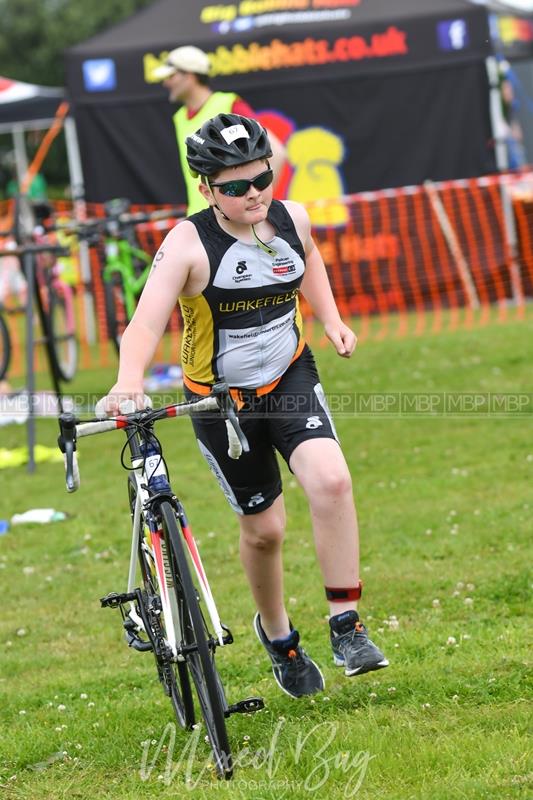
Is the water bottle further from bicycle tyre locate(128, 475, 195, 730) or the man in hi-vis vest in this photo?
the man in hi-vis vest

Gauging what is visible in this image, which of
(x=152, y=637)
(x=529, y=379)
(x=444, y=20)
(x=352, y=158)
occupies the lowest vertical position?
(x=529, y=379)

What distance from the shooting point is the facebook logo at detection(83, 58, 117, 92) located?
1599 cm

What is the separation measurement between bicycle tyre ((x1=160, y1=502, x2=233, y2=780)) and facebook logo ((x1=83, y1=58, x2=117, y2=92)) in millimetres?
12732

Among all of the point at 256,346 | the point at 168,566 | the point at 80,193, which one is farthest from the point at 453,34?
the point at 168,566

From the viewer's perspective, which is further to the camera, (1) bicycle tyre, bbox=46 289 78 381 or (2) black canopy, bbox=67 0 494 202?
(2) black canopy, bbox=67 0 494 202

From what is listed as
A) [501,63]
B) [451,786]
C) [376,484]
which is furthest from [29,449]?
[501,63]

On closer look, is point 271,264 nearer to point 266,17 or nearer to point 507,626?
point 507,626

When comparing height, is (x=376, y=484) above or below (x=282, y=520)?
below

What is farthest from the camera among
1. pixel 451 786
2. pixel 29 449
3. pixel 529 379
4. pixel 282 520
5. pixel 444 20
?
pixel 444 20

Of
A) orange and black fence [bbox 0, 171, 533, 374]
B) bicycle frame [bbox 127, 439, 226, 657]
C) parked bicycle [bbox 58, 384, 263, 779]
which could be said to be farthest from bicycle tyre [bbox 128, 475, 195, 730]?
orange and black fence [bbox 0, 171, 533, 374]

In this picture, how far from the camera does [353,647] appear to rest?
4477 millimetres

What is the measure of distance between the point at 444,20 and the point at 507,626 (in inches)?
455

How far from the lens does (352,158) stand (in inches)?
642

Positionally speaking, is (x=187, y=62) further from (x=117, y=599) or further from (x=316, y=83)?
(x=316, y=83)
